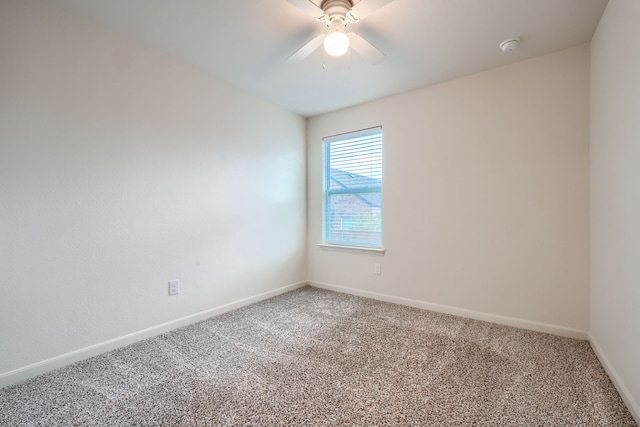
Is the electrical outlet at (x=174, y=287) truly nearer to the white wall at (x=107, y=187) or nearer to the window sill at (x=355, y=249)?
the white wall at (x=107, y=187)

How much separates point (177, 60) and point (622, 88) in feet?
10.2

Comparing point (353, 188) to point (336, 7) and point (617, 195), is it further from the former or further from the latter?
point (617, 195)

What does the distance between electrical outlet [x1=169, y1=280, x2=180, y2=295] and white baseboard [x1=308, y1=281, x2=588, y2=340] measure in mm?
1830

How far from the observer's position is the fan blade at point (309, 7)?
1569 millimetres

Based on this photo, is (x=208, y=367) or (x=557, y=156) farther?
(x=557, y=156)

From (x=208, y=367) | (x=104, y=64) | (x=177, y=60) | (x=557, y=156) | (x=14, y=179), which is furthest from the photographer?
(x=177, y=60)

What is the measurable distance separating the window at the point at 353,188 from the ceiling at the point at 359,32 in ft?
2.64

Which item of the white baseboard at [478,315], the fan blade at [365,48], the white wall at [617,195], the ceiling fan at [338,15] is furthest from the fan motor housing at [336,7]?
the white baseboard at [478,315]

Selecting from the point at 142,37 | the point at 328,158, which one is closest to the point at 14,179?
the point at 142,37

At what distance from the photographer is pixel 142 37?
86.0 inches

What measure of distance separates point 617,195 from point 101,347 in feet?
11.3

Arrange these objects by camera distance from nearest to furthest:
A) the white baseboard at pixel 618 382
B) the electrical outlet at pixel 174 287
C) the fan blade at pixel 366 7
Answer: the white baseboard at pixel 618 382, the fan blade at pixel 366 7, the electrical outlet at pixel 174 287

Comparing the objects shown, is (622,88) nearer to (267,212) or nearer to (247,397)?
(247,397)

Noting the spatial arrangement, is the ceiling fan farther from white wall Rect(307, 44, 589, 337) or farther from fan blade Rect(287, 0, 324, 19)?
white wall Rect(307, 44, 589, 337)
